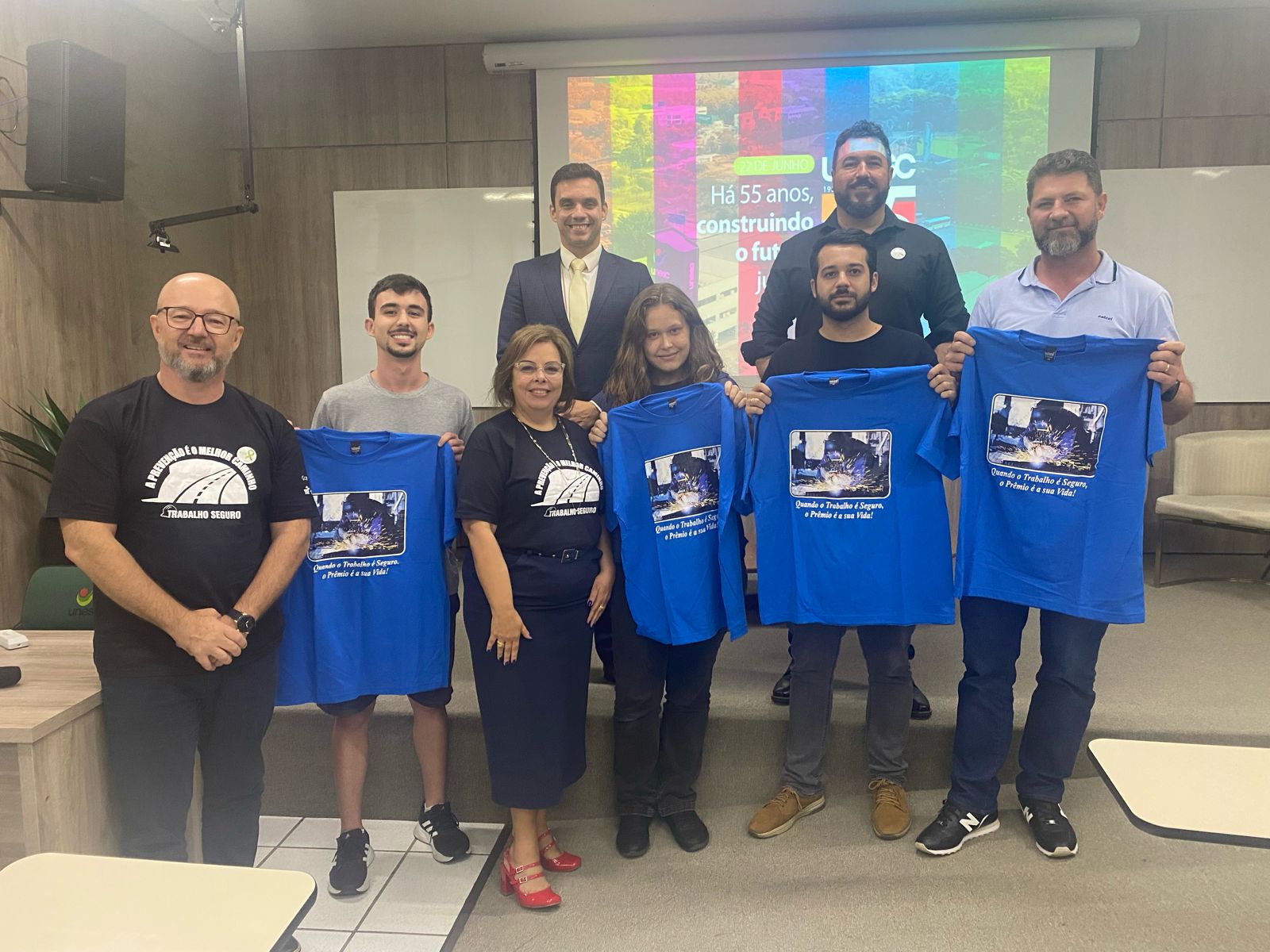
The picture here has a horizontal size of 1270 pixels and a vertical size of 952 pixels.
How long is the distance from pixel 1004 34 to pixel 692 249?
2164mm

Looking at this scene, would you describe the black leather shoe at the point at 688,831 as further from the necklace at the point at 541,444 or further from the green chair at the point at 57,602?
the green chair at the point at 57,602

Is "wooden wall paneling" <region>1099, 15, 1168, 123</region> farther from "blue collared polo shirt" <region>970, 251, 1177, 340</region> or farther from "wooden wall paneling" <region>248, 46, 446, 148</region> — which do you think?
"wooden wall paneling" <region>248, 46, 446, 148</region>

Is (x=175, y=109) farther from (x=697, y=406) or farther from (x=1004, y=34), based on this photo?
(x=1004, y=34)

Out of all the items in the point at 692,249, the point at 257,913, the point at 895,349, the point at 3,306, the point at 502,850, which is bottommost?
the point at 502,850

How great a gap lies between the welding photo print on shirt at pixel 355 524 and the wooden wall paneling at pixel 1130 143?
4.89 meters

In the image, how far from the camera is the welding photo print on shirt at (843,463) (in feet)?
7.39

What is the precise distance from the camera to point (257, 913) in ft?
3.35

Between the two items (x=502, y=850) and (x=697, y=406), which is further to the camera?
(x=502, y=850)

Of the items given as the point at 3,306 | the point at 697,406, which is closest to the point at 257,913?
the point at 697,406

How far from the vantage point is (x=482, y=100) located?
5.26 meters

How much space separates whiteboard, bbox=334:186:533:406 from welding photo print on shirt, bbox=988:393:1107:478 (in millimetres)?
3821

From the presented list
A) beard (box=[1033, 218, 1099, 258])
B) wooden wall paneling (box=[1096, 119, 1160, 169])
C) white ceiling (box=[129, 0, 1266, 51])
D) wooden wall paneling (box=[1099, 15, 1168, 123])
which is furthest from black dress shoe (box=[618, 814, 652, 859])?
wooden wall paneling (box=[1099, 15, 1168, 123])

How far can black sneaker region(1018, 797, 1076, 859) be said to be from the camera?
2316mm

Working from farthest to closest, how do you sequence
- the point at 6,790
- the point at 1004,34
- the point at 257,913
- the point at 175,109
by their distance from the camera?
the point at 175,109 < the point at 1004,34 < the point at 6,790 < the point at 257,913
